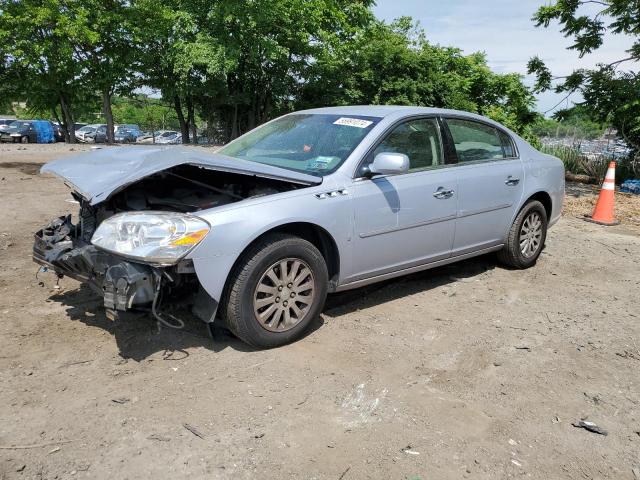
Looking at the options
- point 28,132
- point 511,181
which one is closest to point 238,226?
point 511,181

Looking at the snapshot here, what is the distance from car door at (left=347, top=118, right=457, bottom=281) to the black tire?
108cm

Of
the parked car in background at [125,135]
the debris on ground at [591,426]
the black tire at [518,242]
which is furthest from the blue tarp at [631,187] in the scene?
the parked car in background at [125,135]

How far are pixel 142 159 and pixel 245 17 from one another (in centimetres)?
1823

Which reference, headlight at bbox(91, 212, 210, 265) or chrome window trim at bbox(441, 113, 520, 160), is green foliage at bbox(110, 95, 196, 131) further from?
headlight at bbox(91, 212, 210, 265)

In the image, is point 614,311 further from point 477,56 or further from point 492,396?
point 477,56

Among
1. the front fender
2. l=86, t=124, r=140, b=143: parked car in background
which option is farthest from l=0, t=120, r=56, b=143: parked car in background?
the front fender

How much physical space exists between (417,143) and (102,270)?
2713 mm

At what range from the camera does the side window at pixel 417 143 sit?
4.43 meters

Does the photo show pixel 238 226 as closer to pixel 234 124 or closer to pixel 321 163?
pixel 321 163

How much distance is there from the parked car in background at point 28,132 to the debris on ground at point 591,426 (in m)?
36.3

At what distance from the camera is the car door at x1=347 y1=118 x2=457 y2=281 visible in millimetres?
4145

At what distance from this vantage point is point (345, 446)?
2.79 meters

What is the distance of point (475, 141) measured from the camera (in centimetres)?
523

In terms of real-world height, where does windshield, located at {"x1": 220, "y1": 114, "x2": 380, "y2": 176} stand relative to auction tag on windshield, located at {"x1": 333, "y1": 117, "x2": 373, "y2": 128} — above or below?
below
